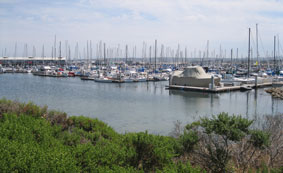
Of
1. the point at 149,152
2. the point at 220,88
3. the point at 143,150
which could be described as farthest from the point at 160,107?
the point at 149,152

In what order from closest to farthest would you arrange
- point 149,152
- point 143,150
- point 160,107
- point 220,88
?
point 149,152
point 143,150
point 160,107
point 220,88

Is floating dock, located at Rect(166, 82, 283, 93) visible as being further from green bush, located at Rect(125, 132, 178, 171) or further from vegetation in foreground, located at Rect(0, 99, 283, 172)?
green bush, located at Rect(125, 132, 178, 171)

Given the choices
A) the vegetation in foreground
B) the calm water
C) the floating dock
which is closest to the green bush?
the vegetation in foreground

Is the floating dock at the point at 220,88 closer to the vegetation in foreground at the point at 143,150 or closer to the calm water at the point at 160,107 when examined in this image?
the calm water at the point at 160,107

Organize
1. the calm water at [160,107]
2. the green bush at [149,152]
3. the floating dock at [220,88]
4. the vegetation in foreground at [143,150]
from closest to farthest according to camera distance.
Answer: the vegetation in foreground at [143,150] < the green bush at [149,152] < the calm water at [160,107] < the floating dock at [220,88]

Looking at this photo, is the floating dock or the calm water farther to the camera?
the floating dock

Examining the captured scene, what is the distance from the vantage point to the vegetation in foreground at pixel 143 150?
25.2ft

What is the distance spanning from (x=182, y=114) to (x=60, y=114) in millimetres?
17879

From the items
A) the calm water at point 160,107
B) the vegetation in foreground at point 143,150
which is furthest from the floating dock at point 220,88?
the vegetation in foreground at point 143,150

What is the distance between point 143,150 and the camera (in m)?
10.5

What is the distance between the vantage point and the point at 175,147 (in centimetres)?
1131

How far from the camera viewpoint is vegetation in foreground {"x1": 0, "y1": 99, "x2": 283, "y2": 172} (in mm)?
7684

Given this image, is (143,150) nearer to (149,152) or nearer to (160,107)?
(149,152)

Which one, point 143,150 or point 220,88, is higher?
point 220,88
